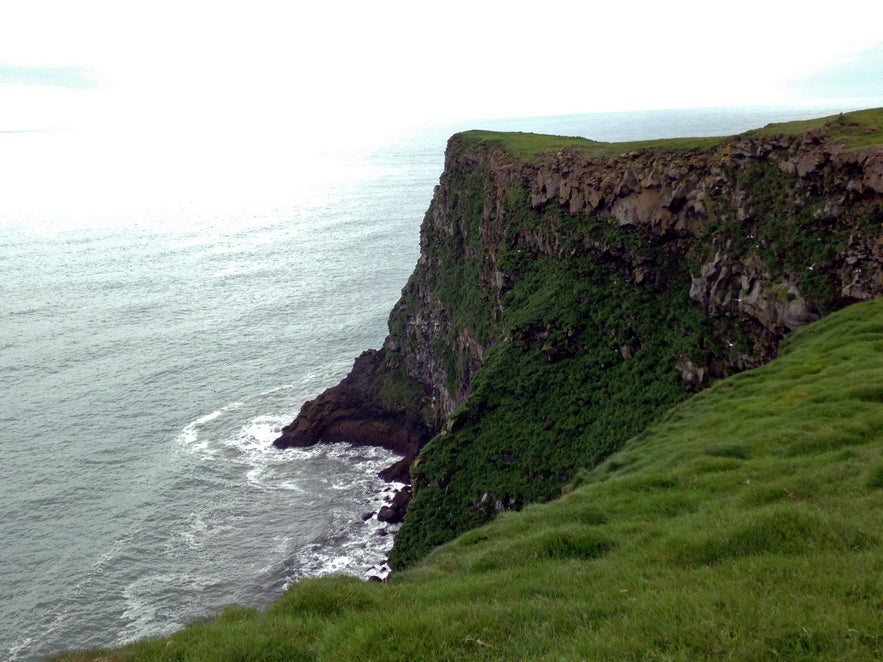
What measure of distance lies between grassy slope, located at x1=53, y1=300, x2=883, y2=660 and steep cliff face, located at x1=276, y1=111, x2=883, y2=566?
13.8m

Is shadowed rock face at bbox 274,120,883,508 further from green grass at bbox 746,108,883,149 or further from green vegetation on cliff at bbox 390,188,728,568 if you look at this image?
green grass at bbox 746,108,883,149

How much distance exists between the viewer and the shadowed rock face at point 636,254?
29391mm

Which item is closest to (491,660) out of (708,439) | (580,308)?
(708,439)

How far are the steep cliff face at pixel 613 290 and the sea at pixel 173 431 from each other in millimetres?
10005

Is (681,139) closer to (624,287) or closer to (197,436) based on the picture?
(624,287)

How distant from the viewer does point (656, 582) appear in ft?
32.4

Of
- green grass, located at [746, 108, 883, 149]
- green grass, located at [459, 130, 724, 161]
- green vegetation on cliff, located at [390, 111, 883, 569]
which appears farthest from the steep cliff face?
green grass, located at [459, 130, 724, 161]

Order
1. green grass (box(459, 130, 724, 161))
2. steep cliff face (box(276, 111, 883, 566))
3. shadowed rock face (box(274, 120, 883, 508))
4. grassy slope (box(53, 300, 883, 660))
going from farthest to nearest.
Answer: green grass (box(459, 130, 724, 161)) < steep cliff face (box(276, 111, 883, 566)) < shadowed rock face (box(274, 120, 883, 508)) < grassy slope (box(53, 300, 883, 660))

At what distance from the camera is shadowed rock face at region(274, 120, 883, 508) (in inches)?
1157

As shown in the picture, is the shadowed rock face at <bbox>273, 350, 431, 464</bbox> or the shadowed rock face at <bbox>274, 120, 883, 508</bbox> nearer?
the shadowed rock face at <bbox>274, 120, 883, 508</bbox>

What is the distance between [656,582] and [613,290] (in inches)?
1350

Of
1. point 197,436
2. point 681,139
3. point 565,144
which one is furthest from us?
point 197,436

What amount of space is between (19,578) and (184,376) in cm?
3028

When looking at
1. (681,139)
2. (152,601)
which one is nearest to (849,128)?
(681,139)
